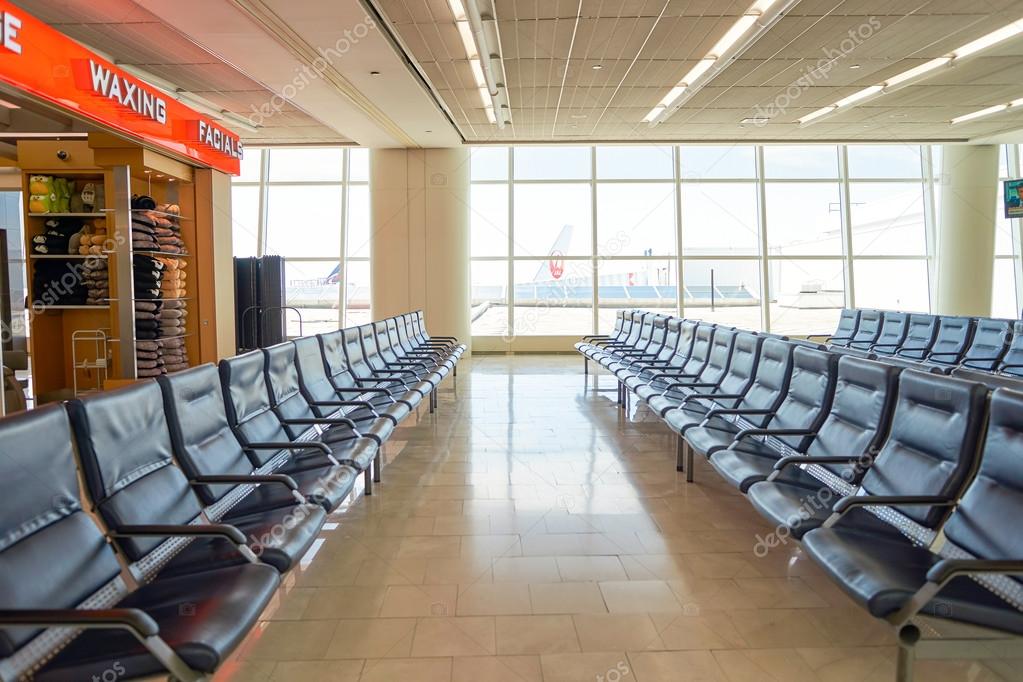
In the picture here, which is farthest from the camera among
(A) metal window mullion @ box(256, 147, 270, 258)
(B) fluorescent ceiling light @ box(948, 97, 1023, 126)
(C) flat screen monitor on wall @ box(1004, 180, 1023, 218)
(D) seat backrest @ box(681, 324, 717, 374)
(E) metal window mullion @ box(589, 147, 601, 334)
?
(E) metal window mullion @ box(589, 147, 601, 334)

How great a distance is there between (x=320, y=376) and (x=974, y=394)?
3468mm

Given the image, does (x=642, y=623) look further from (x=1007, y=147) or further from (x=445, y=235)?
(x=1007, y=147)

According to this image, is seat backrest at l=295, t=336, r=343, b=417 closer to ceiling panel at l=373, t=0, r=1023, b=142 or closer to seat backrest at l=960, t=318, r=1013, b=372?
ceiling panel at l=373, t=0, r=1023, b=142

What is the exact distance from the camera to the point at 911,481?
2213 millimetres

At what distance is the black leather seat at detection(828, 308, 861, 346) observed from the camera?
8.17 meters

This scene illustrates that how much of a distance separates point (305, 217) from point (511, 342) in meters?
4.31

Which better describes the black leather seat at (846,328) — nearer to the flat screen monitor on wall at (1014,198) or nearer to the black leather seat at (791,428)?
the flat screen monitor on wall at (1014,198)

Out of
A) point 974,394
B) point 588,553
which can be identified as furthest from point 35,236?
point 974,394

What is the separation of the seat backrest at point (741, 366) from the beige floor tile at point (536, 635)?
2218 mm

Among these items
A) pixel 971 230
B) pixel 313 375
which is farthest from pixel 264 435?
pixel 971 230

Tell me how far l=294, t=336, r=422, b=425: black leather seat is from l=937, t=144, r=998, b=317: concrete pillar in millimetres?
10786

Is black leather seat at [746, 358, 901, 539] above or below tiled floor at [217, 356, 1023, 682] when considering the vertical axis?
above

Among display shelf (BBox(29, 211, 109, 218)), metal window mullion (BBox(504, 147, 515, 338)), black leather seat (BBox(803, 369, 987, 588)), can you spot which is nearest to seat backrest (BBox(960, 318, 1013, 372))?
black leather seat (BBox(803, 369, 987, 588))

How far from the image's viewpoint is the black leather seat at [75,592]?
4.46 feet
